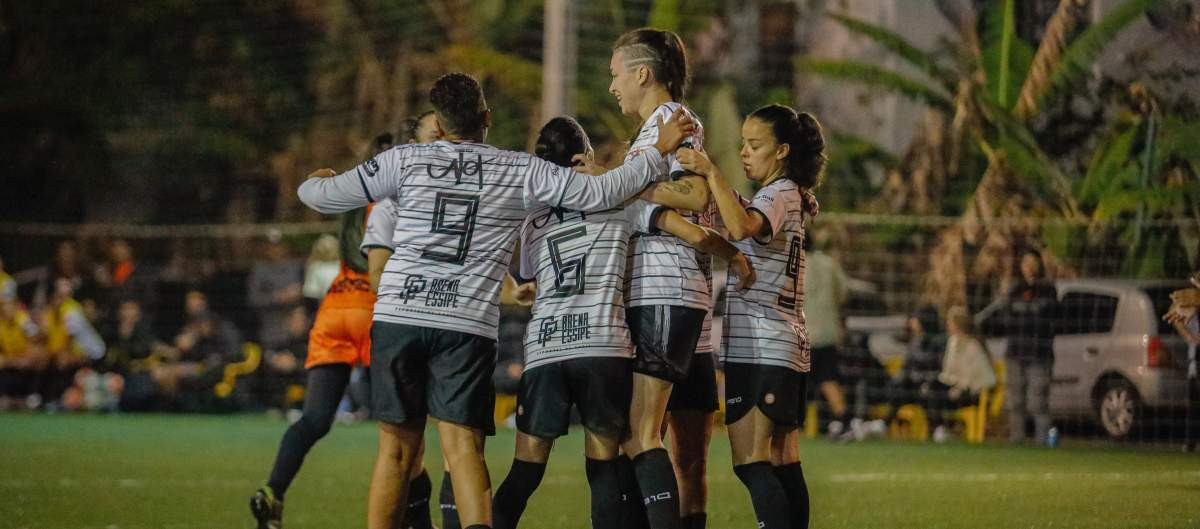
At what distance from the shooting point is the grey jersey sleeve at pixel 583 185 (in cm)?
521

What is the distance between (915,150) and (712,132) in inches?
107

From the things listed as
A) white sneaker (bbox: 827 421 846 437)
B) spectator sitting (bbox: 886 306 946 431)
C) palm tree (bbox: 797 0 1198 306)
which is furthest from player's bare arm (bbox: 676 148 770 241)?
palm tree (bbox: 797 0 1198 306)

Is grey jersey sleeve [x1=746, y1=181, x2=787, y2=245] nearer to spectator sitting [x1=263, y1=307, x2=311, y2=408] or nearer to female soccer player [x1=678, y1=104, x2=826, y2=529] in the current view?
female soccer player [x1=678, y1=104, x2=826, y2=529]

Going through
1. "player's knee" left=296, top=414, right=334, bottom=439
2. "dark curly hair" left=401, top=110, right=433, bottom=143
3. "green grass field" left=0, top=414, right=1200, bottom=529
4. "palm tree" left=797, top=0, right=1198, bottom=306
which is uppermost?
"palm tree" left=797, top=0, right=1198, bottom=306

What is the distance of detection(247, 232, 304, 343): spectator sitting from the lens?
20.6m

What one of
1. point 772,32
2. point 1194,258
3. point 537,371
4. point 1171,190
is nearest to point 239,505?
point 537,371

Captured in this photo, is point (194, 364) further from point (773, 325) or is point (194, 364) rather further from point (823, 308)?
point (773, 325)

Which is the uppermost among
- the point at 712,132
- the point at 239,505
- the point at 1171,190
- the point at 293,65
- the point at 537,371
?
the point at 293,65

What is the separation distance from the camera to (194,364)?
19.0 meters

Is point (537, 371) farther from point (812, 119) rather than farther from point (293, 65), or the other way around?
point (293, 65)

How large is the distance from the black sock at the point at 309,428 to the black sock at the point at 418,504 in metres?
0.64

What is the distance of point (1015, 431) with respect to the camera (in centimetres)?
1533

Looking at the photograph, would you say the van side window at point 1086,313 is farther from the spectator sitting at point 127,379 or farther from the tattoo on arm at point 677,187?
the spectator sitting at point 127,379

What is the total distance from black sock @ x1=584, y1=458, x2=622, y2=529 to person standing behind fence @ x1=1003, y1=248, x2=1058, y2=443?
1064 cm
